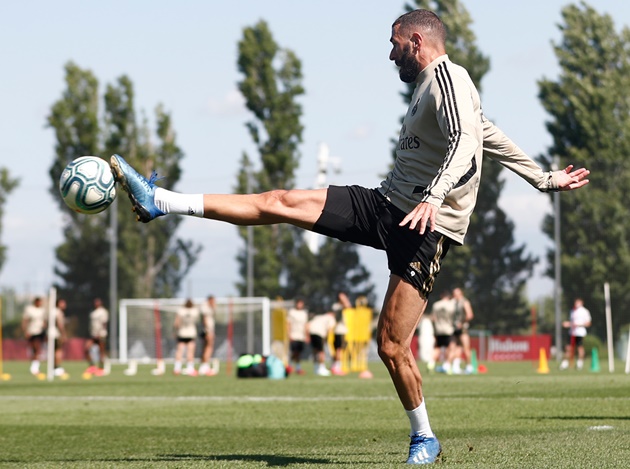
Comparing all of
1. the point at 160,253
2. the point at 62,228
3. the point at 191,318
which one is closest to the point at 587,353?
the point at 191,318

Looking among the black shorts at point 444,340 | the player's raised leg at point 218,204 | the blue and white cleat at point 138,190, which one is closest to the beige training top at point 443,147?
the player's raised leg at point 218,204

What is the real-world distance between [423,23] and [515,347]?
4304 cm

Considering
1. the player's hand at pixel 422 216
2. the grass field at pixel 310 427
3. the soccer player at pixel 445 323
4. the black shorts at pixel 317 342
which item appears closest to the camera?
the player's hand at pixel 422 216

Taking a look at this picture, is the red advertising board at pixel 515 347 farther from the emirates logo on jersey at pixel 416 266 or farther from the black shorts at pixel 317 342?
the emirates logo on jersey at pixel 416 266

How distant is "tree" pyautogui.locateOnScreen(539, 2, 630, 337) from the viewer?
49.1 m

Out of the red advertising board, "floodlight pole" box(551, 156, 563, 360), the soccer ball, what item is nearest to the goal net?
the red advertising board

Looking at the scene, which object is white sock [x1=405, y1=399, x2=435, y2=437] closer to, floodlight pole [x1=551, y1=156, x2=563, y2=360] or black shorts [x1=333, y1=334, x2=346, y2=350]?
black shorts [x1=333, y1=334, x2=346, y2=350]

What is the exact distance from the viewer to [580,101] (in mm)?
55875

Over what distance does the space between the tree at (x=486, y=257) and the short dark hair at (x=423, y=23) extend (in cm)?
4777

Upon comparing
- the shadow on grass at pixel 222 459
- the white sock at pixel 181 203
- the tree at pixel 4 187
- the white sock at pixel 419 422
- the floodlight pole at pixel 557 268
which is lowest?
the shadow on grass at pixel 222 459

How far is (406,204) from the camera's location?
7.08 meters

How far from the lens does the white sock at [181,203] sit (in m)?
7.00

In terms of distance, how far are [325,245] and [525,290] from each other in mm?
12472

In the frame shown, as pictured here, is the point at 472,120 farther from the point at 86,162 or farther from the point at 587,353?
the point at 587,353
